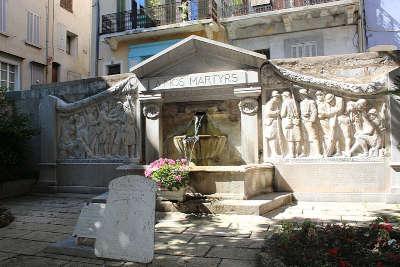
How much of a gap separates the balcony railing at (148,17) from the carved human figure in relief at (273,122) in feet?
27.8

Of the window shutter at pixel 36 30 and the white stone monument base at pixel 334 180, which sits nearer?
the white stone monument base at pixel 334 180

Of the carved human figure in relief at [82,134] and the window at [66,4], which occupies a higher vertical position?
the window at [66,4]

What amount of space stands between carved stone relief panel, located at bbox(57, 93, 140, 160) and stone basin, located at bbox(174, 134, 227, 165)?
153 cm

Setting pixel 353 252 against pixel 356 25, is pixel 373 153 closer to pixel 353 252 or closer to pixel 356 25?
pixel 353 252

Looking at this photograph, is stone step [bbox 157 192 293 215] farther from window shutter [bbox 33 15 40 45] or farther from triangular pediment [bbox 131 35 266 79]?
window shutter [bbox 33 15 40 45]

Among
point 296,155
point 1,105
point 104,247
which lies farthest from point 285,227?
point 1,105

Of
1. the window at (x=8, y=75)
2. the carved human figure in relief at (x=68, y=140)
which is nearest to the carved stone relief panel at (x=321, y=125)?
the carved human figure in relief at (x=68, y=140)

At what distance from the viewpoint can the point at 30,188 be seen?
995cm

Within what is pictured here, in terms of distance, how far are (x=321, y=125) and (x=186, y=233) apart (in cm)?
406

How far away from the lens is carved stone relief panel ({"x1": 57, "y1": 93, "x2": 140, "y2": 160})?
9266mm

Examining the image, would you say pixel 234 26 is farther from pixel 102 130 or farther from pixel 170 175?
pixel 170 175

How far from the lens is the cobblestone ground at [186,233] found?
4359mm

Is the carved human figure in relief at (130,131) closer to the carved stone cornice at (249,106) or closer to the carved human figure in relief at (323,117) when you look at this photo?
the carved stone cornice at (249,106)

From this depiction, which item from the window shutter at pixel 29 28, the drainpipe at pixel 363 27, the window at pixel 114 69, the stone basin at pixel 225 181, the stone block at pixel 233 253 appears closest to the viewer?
the stone block at pixel 233 253
